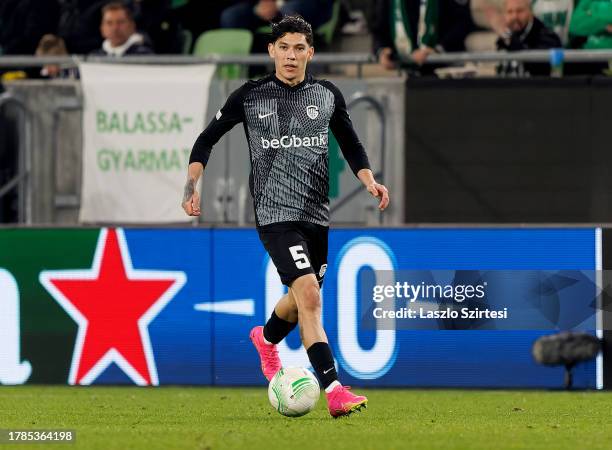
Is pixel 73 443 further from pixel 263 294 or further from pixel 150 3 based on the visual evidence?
pixel 150 3

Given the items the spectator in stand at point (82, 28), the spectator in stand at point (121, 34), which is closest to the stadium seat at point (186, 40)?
the spectator in stand at point (121, 34)

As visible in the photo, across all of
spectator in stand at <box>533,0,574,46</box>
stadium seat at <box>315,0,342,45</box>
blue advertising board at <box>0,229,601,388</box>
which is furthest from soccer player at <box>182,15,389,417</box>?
stadium seat at <box>315,0,342,45</box>

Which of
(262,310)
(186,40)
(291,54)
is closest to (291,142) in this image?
(291,54)

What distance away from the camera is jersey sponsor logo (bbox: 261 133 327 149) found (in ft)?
29.7

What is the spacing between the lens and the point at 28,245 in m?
12.1

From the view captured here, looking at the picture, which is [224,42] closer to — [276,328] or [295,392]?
[276,328]

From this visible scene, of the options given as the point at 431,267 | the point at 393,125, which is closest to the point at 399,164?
the point at 393,125

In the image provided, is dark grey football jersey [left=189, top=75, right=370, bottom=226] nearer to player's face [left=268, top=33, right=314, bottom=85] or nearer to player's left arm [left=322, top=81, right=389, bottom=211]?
player's left arm [left=322, top=81, right=389, bottom=211]

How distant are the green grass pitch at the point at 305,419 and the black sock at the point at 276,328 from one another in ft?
1.51

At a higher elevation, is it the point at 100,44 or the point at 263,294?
the point at 100,44

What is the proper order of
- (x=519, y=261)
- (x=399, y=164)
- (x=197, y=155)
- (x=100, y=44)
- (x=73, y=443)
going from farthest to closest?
(x=100, y=44)
(x=399, y=164)
(x=519, y=261)
(x=197, y=155)
(x=73, y=443)

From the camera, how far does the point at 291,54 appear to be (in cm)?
888

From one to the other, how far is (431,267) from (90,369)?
2741 millimetres

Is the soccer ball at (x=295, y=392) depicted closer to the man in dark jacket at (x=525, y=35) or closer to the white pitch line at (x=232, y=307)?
the white pitch line at (x=232, y=307)
